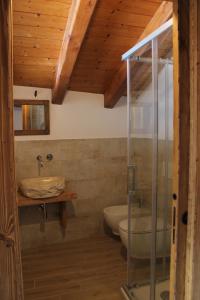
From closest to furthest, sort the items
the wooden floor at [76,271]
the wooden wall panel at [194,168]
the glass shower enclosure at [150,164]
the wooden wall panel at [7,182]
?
the wooden wall panel at [7,182] < the wooden wall panel at [194,168] < the glass shower enclosure at [150,164] < the wooden floor at [76,271]

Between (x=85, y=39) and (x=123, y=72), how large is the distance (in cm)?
64

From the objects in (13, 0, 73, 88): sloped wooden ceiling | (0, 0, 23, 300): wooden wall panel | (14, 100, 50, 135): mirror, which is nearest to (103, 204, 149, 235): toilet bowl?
(14, 100, 50, 135): mirror

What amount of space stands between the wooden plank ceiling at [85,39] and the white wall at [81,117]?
17cm

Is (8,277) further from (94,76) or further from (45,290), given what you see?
(94,76)

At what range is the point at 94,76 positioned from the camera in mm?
3203

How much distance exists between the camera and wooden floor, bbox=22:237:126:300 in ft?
7.93

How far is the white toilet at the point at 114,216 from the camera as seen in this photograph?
130 inches

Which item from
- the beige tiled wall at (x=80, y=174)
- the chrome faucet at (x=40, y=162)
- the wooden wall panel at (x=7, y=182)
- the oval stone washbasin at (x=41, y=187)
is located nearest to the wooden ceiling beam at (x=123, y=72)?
the beige tiled wall at (x=80, y=174)

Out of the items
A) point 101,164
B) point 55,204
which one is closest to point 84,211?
point 55,204

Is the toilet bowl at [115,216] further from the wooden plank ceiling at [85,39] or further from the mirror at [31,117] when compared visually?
the wooden plank ceiling at [85,39]

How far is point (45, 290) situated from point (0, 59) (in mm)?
2154

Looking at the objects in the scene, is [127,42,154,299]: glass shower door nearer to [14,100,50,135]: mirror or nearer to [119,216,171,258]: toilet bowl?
[119,216,171,258]: toilet bowl


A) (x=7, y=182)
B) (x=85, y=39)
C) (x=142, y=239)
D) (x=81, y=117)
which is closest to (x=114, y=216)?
(x=142, y=239)

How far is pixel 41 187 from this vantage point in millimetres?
2945
